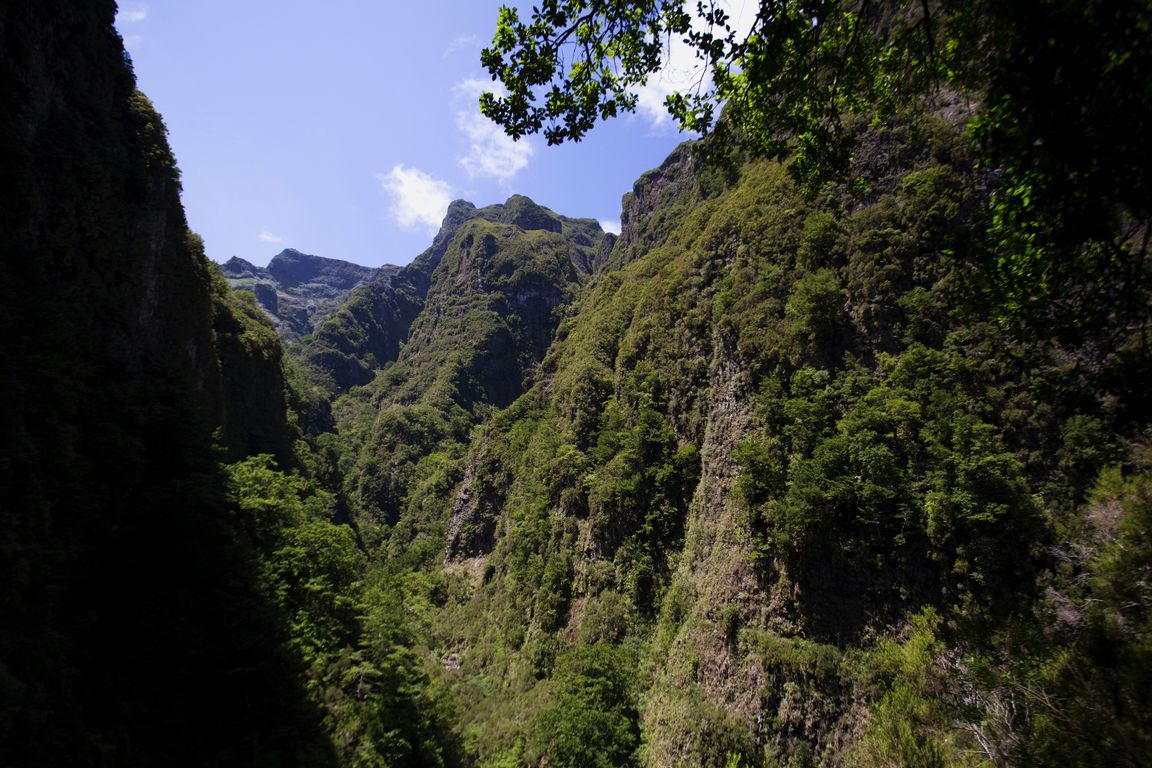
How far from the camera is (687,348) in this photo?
3300 centimetres

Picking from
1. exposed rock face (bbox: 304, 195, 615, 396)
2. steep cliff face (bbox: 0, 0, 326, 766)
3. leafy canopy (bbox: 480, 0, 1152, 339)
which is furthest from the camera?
exposed rock face (bbox: 304, 195, 615, 396)

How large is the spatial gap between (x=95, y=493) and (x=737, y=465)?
24.1 metres

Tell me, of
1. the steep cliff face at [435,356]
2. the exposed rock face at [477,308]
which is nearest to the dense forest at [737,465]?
the steep cliff face at [435,356]

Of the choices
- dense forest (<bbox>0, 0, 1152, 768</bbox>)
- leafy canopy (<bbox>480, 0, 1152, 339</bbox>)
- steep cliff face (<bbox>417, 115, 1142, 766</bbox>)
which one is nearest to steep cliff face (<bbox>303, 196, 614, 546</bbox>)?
steep cliff face (<bbox>417, 115, 1142, 766</bbox>)

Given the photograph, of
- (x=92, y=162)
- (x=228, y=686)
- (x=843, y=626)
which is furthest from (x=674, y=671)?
(x=92, y=162)

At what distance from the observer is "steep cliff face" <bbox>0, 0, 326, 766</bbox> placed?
927 centimetres

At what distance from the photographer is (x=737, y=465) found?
80.0 feet

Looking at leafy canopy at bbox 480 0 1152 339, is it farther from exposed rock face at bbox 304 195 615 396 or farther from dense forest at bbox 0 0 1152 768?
exposed rock face at bbox 304 195 615 396

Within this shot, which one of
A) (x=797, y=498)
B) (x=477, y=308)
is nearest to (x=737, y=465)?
(x=797, y=498)

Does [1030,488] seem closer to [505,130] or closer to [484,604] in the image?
[505,130]

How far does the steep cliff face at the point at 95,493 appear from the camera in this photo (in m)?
9.27

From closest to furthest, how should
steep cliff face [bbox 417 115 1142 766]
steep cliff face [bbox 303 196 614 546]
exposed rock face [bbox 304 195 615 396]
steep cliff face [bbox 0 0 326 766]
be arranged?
steep cliff face [bbox 0 0 326 766]
steep cliff face [bbox 417 115 1142 766]
steep cliff face [bbox 303 196 614 546]
exposed rock face [bbox 304 195 615 396]

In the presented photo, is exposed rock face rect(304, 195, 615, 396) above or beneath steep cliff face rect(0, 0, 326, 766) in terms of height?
above

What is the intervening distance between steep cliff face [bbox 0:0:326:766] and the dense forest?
0.10 meters
